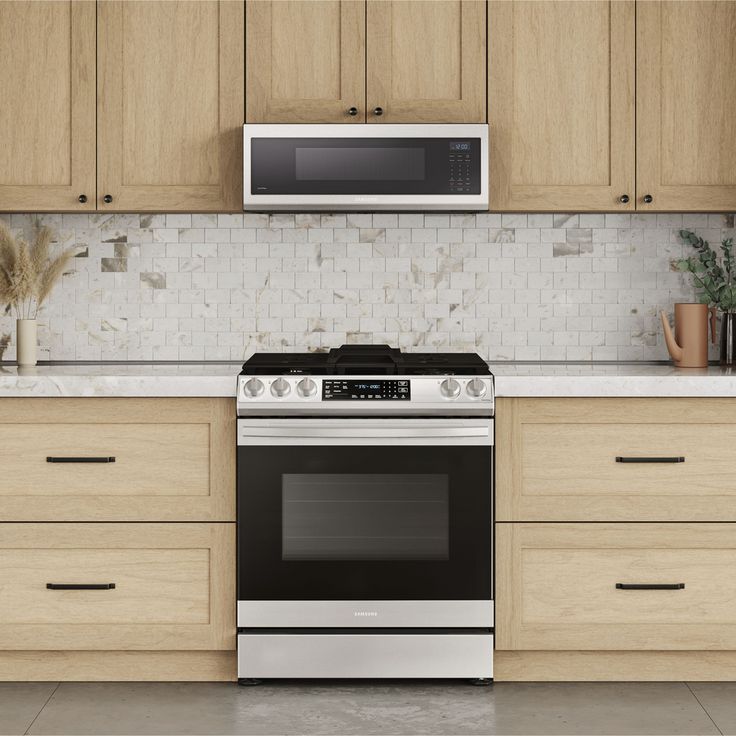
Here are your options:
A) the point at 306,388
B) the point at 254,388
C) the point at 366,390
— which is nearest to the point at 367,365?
the point at 366,390

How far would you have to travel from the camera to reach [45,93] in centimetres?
306

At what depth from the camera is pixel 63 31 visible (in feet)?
10.0

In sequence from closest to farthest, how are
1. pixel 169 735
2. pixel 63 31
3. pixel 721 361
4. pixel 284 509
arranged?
1. pixel 169 735
2. pixel 284 509
3. pixel 63 31
4. pixel 721 361

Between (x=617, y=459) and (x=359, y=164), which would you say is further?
(x=359, y=164)

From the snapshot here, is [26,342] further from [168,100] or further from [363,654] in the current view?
[363,654]

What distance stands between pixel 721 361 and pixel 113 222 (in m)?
2.20

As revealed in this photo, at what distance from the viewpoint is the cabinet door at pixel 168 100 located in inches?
120

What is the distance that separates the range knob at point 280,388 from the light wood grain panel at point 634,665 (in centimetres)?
102

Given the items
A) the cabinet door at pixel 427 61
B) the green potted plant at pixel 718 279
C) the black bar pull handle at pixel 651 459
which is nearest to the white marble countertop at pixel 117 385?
the cabinet door at pixel 427 61

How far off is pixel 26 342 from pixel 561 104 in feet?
6.34

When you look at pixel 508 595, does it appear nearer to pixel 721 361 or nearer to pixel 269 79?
pixel 721 361

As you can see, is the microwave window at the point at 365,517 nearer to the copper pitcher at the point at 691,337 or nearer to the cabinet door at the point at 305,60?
the copper pitcher at the point at 691,337

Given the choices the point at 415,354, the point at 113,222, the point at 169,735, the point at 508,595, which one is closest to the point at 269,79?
the point at 113,222

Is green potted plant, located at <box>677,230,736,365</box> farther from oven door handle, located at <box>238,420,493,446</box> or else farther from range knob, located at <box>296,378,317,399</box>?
range knob, located at <box>296,378,317,399</box>
